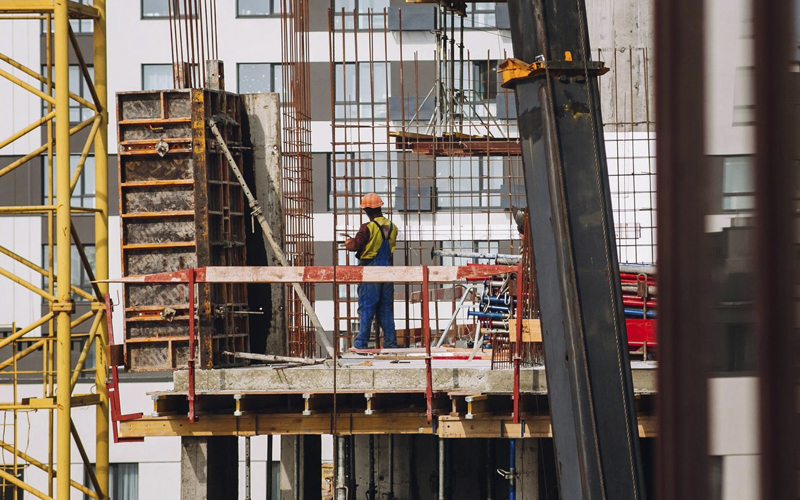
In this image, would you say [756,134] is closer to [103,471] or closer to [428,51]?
[103,471]

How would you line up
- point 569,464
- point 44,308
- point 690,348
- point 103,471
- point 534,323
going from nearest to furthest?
point 690,348 → point 569,464 → point 534,323 → point 103,471 → point 44,308

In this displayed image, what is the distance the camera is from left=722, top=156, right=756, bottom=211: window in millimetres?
1126

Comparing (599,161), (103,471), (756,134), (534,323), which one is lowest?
(103,471)

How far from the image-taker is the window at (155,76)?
34375 mm

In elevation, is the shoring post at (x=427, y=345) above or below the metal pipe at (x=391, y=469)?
above

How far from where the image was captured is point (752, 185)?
3.69 feet

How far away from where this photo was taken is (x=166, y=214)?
38.8ft

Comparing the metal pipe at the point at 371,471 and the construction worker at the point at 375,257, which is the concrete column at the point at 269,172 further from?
the metal pipe at the point at 371,471

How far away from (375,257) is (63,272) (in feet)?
12.9

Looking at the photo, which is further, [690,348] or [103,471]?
[103,471]

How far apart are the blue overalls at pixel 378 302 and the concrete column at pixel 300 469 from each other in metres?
2.61

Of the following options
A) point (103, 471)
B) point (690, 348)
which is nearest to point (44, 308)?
point (103, 471)

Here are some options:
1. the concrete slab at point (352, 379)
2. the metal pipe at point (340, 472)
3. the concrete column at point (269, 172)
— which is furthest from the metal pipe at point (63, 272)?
the metal pipe at point (340, 472)

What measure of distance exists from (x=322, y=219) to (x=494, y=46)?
7.59 metres
